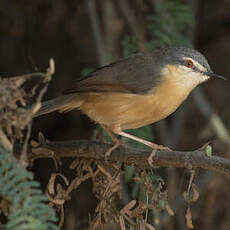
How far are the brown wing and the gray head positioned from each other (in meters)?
0.22

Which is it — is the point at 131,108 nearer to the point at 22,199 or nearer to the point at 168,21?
the point at 168,21

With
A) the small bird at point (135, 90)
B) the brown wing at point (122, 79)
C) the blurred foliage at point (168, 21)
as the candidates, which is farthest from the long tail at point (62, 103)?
the blurred foliage at point (168, 21)

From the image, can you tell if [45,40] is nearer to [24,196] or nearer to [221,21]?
[221,21]

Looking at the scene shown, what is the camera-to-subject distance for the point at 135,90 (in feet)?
14.7

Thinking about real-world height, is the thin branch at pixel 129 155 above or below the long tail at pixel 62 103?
below

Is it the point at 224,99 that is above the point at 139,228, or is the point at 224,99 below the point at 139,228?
above

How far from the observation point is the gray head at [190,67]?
468 centimetres

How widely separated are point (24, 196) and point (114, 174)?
4.42 feet

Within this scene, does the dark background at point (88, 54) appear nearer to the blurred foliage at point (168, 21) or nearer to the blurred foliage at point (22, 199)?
the blurred foliage at point (168, 21)

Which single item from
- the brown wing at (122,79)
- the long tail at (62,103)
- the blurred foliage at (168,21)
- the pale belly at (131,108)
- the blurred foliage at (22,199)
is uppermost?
the blurred foliage at (168,21)

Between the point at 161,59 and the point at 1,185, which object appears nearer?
the point at 1,185

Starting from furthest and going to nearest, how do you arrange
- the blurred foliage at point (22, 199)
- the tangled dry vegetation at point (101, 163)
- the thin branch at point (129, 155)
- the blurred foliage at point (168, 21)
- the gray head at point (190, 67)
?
the blurred foliage at point (168, 21) < the gray head at point (190, 67) < the thin branch at point (129, 155) < the tangled dry vegetation at point (101, 163) < the blurred foliage at point (22, 199)

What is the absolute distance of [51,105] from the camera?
177 inches

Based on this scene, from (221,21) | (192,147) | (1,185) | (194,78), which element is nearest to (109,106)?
(194,78)
